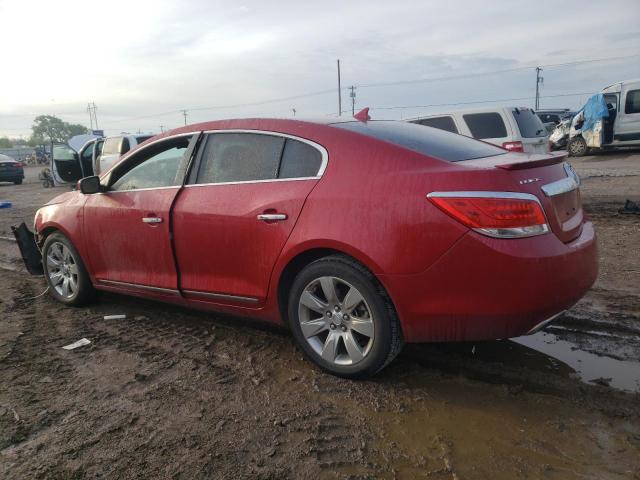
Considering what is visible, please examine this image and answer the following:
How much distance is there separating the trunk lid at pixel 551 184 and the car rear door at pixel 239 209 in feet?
3.44

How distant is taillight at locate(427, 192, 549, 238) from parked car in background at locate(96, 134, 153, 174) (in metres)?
13.2

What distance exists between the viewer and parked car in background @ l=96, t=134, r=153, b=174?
1434 centimetres

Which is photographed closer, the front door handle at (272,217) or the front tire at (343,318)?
the front tire at (343,318)

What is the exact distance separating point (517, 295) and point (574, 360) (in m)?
1.09

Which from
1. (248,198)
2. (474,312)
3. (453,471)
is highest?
(248,198)

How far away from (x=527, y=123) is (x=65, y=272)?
8.34 meters

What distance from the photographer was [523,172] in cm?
267

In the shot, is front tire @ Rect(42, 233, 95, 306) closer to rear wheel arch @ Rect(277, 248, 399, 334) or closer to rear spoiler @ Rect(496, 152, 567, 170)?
rear wheel arch @ Rect(277, 248, 399, 334)

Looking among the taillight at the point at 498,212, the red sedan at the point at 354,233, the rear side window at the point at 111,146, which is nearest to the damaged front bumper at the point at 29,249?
the red sedan at the point at 354,233

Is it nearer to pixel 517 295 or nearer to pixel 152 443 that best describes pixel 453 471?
pixel 517 295

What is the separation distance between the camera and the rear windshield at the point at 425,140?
2.99 m

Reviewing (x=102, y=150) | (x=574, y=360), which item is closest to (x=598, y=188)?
(x=574, y=360)

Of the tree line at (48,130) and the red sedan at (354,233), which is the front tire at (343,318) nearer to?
the red sedan at (354,233)

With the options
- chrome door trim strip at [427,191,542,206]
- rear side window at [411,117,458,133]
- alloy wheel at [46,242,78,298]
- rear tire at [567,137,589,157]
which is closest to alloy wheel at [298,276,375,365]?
chrome door trim strip at [427,191,542,206]
